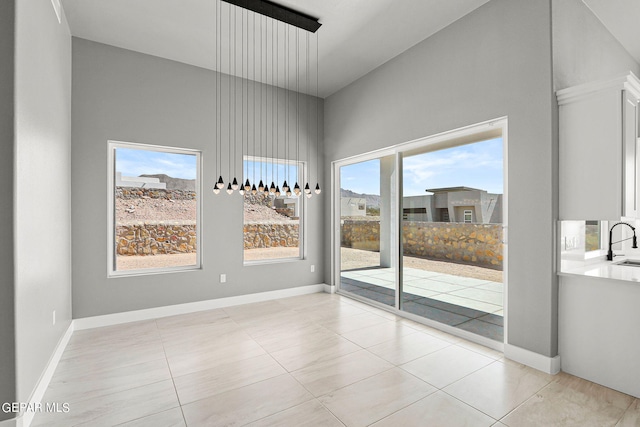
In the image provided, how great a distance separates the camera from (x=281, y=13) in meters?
3.18

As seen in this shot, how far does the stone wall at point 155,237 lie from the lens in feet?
13.2

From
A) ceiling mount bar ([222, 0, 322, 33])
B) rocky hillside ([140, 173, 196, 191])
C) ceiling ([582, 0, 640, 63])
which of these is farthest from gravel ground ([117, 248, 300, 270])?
ceiling ([582, 0, 640, 63])

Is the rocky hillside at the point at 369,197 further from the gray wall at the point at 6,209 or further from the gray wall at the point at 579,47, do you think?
the gray wall at the point at 6,209

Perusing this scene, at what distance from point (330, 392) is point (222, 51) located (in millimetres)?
4053

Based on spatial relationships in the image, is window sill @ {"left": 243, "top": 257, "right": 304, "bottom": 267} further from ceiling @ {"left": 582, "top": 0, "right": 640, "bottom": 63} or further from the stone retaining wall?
ceiling @ {"left": 582, "top": 0, "right": 640, "bottom": 63}

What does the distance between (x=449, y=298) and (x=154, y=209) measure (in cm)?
393

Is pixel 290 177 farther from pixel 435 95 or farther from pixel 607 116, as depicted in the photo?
pixel 607 116

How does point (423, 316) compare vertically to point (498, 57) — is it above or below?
below

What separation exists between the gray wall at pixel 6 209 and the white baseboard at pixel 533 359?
3729 millimetres

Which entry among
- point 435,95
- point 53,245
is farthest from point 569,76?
point 53,245

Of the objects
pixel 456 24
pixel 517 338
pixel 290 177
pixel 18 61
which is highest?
pixel 456 24

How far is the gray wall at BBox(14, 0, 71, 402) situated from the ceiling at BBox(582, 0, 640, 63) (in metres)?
4.76

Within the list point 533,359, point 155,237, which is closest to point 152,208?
point 155,237

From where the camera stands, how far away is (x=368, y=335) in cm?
345
